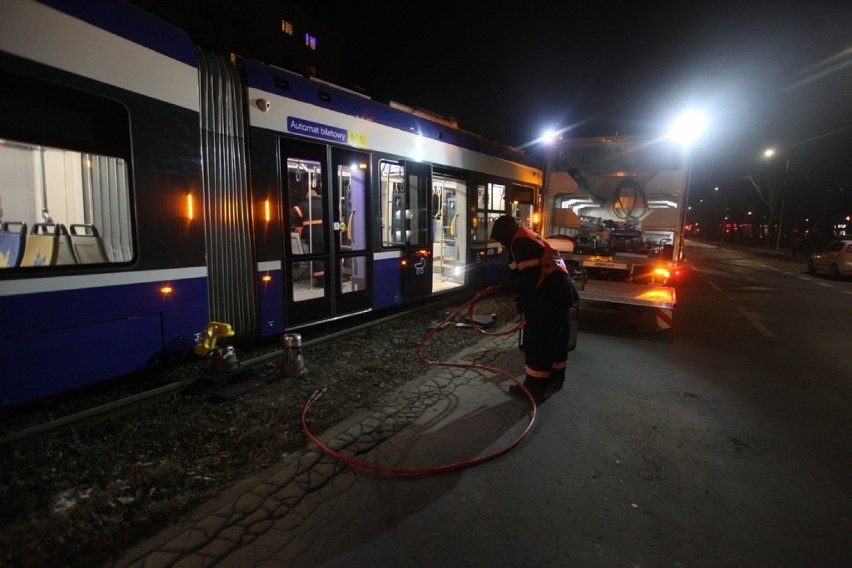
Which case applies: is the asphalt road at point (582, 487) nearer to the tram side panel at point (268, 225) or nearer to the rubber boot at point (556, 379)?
the rubber boot at point (556, 379)

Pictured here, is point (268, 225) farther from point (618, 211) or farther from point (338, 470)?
point (618, 211)

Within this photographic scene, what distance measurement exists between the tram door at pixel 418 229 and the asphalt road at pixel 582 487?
9.42ft

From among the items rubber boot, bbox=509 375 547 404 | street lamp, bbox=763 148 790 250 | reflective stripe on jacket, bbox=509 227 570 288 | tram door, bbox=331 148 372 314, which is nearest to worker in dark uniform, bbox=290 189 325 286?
tram door, bbox=331 148 372 314

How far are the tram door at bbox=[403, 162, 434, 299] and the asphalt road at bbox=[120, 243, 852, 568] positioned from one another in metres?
2.87

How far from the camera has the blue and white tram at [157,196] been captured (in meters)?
3.48

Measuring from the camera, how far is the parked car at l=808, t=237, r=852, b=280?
623 inches

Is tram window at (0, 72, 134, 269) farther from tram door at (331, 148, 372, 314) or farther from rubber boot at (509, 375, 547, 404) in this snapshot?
rubber boot at (509, 375, 547, 404)

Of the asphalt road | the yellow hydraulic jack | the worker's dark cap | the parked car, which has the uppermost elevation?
the worker's dark cap

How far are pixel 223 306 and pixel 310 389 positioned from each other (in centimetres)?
139

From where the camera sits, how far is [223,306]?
498 cm

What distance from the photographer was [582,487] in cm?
319

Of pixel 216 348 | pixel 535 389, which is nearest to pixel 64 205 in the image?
pixel 216 348

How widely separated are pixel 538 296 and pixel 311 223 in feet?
10.7

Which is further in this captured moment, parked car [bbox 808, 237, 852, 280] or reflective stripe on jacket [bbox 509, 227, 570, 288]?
parked car [bbox 808, 237, 852, 280]
